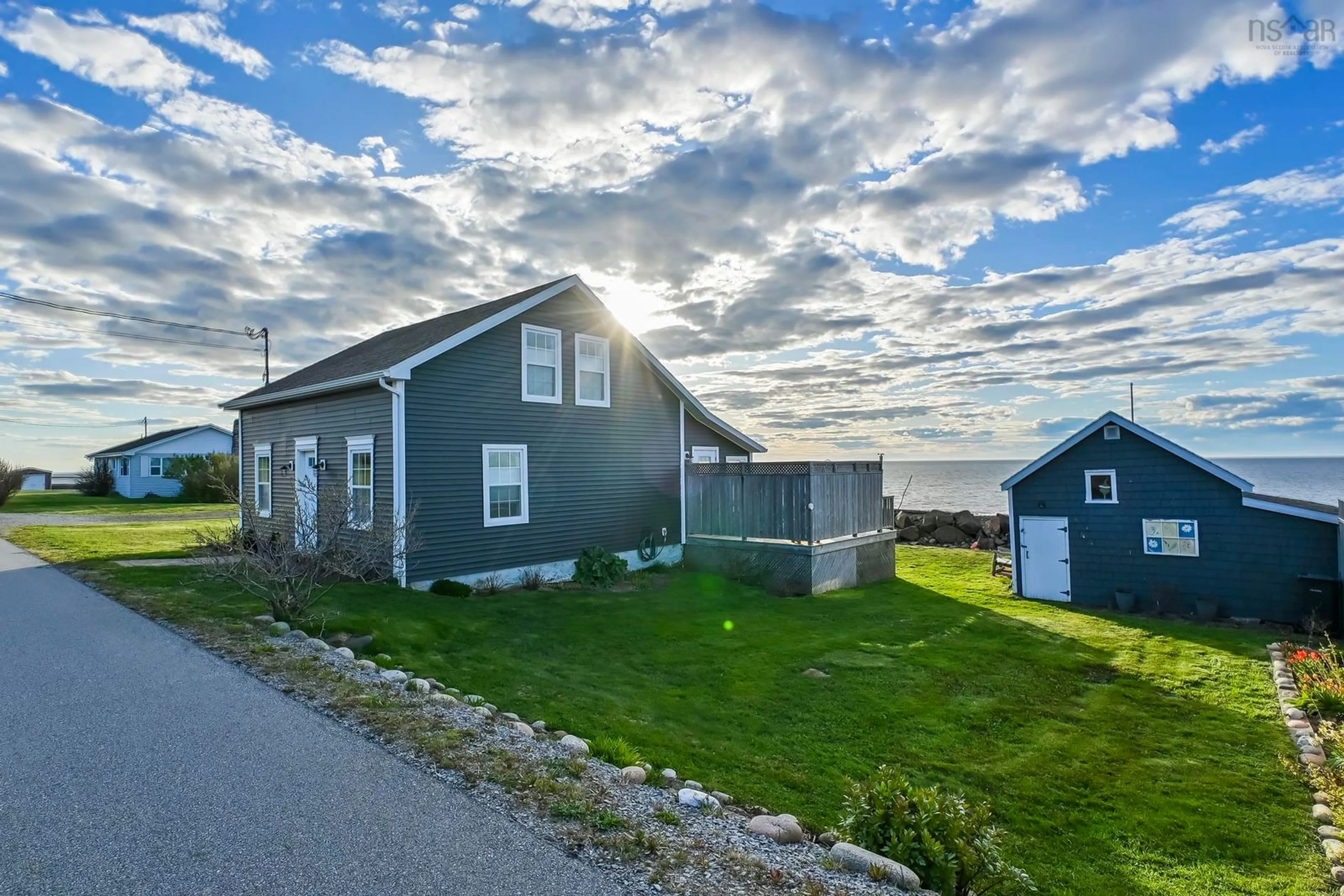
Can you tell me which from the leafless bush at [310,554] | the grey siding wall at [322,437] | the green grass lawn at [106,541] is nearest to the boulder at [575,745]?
the leafless bush at [310,554]

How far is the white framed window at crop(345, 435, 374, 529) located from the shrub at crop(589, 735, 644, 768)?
8.15 meters

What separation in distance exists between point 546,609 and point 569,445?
415cm

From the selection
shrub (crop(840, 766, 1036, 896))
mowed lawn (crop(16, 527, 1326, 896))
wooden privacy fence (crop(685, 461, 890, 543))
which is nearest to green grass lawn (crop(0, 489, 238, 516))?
mowed lawn (crop(16, 527, 1326, 896))

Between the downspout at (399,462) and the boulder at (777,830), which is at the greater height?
the downspout at (399,462)

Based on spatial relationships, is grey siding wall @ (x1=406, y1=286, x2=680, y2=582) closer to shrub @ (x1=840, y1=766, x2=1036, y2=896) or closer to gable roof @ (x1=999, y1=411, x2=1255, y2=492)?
gable roof @ (x1=999, y1=411, x2=1255, y2=492)

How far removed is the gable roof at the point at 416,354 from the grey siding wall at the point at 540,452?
0.27m

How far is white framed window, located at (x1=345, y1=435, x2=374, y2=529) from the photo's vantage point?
12.2m

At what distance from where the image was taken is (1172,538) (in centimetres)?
1343

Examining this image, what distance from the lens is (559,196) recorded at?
14.7 m

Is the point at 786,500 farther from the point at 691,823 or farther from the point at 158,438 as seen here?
the point at 158,438

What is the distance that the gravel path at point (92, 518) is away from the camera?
2327cm

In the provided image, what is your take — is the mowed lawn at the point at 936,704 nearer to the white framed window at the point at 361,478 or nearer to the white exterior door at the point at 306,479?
the white framed window at the point at 361,478

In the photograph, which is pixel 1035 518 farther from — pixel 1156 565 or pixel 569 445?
pixel 569 445

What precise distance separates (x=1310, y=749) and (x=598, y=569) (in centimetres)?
1111
